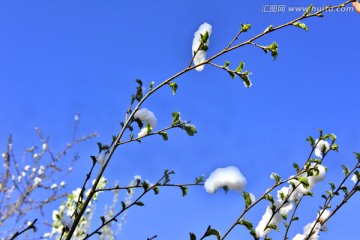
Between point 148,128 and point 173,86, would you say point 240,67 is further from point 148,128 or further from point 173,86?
point 148,128

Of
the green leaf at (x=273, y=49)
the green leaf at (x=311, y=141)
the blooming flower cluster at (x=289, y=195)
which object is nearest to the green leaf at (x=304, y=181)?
the blooming flower cluster at (x=289, y=195)

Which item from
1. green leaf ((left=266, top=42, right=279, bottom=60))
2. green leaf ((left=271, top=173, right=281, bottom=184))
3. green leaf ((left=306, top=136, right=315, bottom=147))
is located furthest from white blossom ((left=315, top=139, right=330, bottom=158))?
green leaf ((left=266, top=42, right=279, bottom=60))

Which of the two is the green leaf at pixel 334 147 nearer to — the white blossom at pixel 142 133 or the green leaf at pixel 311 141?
the green leaf at pixel 311 141

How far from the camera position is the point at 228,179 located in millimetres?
1336

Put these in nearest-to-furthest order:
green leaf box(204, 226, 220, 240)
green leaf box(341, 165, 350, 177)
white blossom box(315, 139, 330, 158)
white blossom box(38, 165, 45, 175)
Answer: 1. green leaf box(204, 226, 220, 240)
2. white blossom box(315, 139, 330, 158)
3. green leaf box(341, 165, 350, 177)
4. white blossom box(38, 165, 45, 175)

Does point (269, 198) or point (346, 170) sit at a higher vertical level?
point (346, 170)

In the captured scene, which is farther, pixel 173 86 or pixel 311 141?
pixel 311 141

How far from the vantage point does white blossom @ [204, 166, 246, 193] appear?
133 cm

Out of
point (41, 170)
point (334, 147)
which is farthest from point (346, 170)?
point (41, 170)

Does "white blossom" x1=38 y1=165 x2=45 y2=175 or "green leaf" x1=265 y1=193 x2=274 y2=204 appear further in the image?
"white blossom" x1=38 y1=165 x2=45 y2=175

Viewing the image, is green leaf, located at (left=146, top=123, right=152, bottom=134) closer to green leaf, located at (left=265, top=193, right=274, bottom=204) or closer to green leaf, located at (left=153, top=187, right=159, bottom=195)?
green leaf, located at (left=153, top=187, right=159, bottom=195)

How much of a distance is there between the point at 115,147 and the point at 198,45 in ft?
1.71

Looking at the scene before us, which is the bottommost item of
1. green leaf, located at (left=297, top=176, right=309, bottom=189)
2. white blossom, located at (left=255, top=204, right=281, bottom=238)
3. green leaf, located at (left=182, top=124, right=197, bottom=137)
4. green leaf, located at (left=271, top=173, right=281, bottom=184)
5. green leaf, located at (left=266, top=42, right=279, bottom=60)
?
white blossom, located at (left=255, top=204, right=281, bottom=238)

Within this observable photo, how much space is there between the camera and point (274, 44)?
1.75 metres
